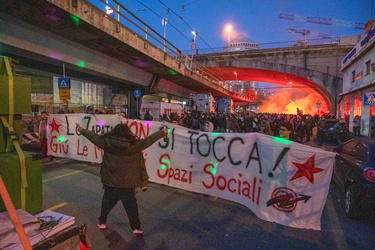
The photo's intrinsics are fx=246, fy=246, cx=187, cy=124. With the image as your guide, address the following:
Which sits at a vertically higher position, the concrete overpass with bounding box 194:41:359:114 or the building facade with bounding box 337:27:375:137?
the concrete overpass with bounding box 194:41:359:114

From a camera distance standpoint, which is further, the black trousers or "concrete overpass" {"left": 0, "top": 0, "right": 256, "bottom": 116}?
"concrete overpass" {"left": 0, "top": 0, "right": 256, "bottom": 116}

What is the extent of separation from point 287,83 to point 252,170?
49.2 m

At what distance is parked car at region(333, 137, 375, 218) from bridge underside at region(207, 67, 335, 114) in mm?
31432

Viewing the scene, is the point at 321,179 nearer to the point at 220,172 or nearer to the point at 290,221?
the point at 290,221

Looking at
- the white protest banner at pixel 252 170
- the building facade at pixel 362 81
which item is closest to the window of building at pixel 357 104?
the building facade at pixel 362 81

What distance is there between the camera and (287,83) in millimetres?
49281

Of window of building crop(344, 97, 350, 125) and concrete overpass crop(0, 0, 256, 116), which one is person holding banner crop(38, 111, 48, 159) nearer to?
concrete overpass crop(0, 0, 256, 116)

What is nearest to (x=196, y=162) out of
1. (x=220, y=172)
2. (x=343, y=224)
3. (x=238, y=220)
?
(x=220, y=172)

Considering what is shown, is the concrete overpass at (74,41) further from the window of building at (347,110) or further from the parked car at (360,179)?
the window of building at (347,110)

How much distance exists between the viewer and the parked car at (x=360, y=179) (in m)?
4.30

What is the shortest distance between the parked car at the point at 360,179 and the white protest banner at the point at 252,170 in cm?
86

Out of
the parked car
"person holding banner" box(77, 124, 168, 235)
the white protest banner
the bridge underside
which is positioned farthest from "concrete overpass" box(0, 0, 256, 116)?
the bridge underside

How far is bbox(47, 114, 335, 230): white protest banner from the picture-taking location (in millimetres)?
4152

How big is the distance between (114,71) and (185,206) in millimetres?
14038
